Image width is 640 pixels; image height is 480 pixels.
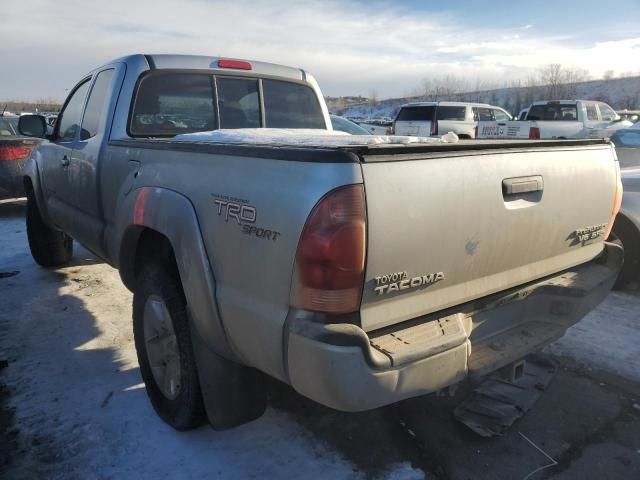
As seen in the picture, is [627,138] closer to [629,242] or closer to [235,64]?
[629,242]

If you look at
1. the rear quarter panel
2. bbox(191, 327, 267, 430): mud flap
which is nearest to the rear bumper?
the rear quarter panel

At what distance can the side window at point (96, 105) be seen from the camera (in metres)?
3.81

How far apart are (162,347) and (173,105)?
5.96 feet

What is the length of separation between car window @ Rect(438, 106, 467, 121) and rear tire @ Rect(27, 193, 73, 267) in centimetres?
1367

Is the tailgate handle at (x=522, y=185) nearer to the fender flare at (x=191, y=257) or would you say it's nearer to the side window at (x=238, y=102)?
the fender flare at (x=191, y=257)

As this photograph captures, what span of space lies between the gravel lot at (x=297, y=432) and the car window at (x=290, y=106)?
204 centimetres

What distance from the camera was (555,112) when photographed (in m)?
17.0

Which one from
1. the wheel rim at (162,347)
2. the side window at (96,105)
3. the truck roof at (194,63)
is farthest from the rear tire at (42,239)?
the wheel rim at (162,347)

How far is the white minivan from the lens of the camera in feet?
55.2

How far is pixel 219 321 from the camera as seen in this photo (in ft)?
7.13

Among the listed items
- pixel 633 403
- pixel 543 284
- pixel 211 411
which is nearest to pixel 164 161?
pixel 211 411

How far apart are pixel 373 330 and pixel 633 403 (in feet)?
6.80

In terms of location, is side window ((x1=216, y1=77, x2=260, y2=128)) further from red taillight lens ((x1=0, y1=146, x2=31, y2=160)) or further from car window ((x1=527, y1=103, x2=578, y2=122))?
car window ((x1=527, y1=103, x2=578, y2=122))

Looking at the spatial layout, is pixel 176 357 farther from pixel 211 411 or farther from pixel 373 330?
pixel 373 330
